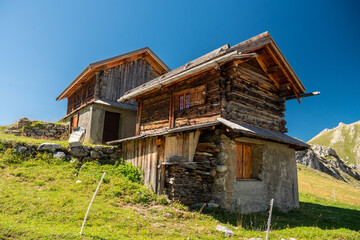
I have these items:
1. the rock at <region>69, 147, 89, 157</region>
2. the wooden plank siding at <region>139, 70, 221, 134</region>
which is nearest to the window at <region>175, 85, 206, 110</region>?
the wooden plank siding at <region>139, 70, 221, 134</region>

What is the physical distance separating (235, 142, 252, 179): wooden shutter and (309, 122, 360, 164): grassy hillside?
14511 cm

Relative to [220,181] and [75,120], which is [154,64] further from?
[220,181]

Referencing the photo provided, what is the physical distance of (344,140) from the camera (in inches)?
5576

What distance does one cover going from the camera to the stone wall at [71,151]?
415 inches

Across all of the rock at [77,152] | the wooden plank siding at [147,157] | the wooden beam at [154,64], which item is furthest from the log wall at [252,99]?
the wooden beam at [154,64]

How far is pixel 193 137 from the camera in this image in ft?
29.1

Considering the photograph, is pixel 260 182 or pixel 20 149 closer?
pixel 260 182

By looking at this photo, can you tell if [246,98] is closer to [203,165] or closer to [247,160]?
[247,160]

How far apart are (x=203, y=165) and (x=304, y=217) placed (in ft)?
18.2

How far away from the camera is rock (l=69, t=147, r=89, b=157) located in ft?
36.8

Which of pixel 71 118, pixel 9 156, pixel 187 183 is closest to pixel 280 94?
pixel 187 183

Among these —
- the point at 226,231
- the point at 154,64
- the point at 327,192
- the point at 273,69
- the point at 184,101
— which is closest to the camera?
the point at 226,231

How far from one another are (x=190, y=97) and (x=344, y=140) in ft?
548

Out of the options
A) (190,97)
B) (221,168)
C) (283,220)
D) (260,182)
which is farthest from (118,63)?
(283,220)
